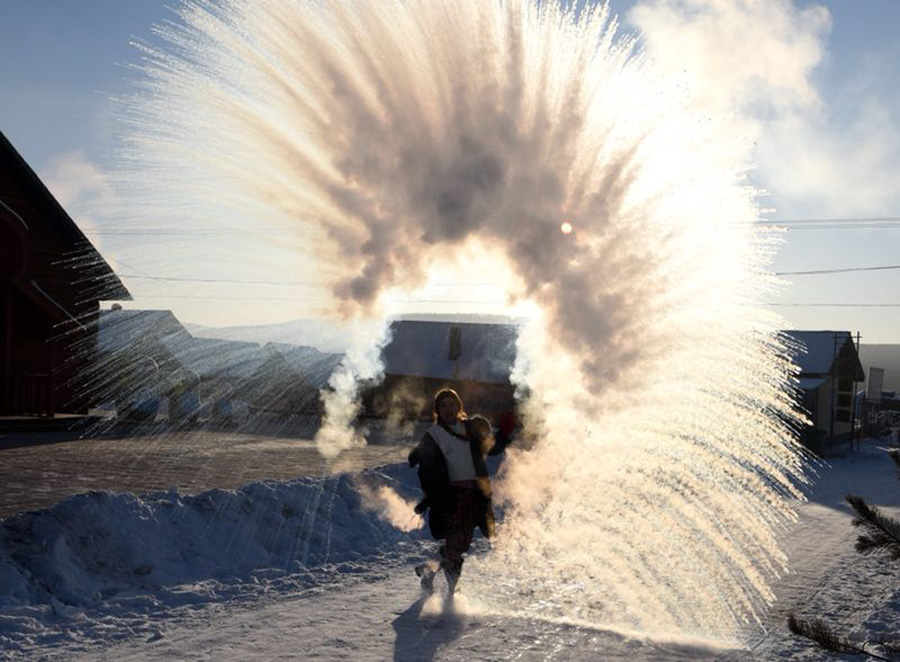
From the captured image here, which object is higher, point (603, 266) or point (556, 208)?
point (556, 208)

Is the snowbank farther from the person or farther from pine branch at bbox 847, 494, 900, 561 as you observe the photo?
pine branch at bbox 847, 494, 900, 561

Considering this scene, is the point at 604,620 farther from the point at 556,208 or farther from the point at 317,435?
the point at 317,435

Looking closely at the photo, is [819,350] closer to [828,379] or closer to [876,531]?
[828,379]

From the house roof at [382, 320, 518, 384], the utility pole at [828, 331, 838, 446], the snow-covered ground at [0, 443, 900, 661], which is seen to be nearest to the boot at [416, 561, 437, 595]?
the snow-covered ground at [0, 443, 900, 661]

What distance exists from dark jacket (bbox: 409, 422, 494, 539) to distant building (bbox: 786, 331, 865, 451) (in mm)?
32030

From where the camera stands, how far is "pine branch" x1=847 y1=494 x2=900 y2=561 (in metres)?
4.55

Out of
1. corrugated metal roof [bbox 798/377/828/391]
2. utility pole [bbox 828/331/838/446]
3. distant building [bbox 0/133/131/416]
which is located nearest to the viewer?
distant building [bbox 0/133/131/416]

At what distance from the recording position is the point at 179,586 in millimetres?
7293

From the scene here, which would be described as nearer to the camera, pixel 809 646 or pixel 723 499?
pixel 809 646

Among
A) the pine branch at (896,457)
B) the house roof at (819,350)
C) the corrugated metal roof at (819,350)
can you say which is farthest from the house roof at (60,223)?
the corrugated metal roof at (819,350)

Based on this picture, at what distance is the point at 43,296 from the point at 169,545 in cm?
1729

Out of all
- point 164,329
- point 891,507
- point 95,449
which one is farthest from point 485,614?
point 164,329

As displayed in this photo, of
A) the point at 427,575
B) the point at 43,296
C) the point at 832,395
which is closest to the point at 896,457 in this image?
the point at 427,575

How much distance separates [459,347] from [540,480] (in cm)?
3287
